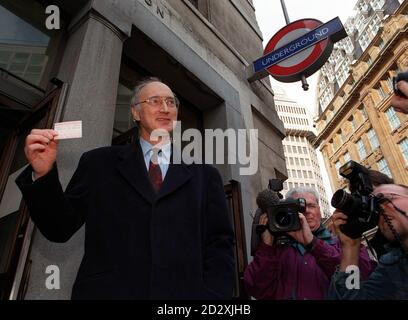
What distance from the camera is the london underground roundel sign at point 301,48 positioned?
17.0 feet

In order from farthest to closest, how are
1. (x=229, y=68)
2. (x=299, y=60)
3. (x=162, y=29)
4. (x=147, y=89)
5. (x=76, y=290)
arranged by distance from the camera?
(x=229, y=68)
(x=299, y=60)
(x=162, y=29)
(x=147, y=89)
(x=76, y=290)

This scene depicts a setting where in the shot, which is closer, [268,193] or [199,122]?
[268,193]

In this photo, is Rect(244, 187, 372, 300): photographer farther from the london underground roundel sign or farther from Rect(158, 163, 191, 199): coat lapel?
the london underground roundel sign

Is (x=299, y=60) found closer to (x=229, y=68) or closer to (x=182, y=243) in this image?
(x=229, y=68)

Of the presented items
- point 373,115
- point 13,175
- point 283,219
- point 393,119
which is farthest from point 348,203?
point 373,115

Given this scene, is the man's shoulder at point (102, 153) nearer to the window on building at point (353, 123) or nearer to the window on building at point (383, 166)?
the window on building at point (383, 166)

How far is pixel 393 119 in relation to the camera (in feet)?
93.1

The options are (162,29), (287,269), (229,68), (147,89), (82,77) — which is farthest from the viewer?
(229,68)

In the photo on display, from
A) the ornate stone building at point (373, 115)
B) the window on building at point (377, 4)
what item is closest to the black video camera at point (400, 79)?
the ornate stone building at point (373, 115)

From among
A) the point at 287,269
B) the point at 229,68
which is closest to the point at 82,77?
the point at 287,269

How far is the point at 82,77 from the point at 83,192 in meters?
1.97

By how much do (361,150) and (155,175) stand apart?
37.1 m

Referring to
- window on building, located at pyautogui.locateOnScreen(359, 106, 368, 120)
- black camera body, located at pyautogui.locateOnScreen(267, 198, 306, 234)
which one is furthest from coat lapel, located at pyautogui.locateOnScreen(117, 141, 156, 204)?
window on building, located at pyautogui.locateOnScreen(359, 106, 368, 120)

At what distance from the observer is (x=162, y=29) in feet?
15.2
